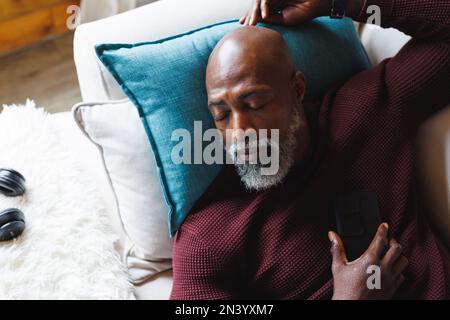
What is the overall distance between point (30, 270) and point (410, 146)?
934 millimetres

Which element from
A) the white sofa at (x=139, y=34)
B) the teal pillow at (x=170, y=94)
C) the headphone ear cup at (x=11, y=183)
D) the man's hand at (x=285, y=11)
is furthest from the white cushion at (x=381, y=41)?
the headphone ear cup at (x=11, y=183)

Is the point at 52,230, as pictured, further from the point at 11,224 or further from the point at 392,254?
the point at 392,254

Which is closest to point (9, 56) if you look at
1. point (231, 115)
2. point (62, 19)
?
point (62, 19)

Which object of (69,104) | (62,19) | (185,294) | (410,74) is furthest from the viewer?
(62,19)

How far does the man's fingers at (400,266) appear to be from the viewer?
3.41ft

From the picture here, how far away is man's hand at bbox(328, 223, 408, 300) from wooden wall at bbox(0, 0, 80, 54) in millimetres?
1638

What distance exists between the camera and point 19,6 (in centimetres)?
204

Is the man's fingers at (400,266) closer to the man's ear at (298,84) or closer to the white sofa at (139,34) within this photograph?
the man's ear at (298,84)

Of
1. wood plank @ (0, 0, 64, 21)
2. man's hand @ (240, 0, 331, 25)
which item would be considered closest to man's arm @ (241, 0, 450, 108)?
man's hand @ (240, 0, 331, 25)

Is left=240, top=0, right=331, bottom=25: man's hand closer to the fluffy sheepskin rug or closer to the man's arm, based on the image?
the man's arm

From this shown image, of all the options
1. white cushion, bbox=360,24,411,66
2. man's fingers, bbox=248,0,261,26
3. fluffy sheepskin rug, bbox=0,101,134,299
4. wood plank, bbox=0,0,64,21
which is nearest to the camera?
fluffy sheepskin rug, bbox=0,101,134,299

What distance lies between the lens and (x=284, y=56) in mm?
1088

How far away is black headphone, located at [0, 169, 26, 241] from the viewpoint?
114cm

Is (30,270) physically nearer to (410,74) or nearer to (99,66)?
(99,66)
